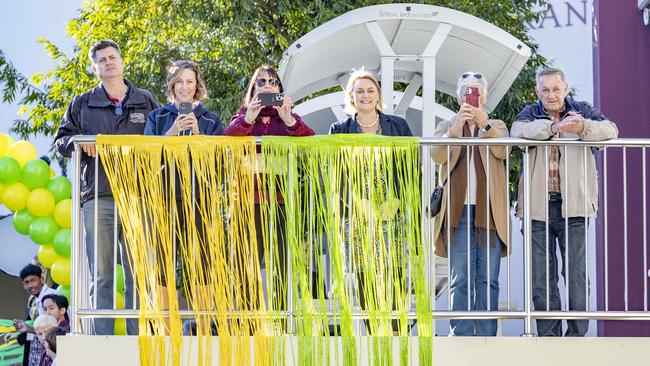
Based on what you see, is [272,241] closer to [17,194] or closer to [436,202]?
[436,202]

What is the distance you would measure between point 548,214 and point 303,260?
147 centimetres

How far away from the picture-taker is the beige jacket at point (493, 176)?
23.8ft

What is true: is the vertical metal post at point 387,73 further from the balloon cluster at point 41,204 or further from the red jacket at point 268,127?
the balloon cluster at point 41,204

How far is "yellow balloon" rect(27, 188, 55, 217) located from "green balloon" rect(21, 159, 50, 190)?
0.06 meters

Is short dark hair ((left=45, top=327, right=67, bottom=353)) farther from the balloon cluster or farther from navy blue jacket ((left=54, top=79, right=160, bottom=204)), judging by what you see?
navy blue jacket ((left=54, top=79, right=160, bottom=204))

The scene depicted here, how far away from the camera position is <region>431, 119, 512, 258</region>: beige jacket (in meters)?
7.27

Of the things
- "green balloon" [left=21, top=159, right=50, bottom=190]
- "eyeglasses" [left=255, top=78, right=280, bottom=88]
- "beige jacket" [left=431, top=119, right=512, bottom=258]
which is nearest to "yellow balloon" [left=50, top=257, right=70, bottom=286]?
"green balloon" [left=21, top=159, right=50, bottom=190]

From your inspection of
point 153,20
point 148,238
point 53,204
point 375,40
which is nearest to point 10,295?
point 153,20

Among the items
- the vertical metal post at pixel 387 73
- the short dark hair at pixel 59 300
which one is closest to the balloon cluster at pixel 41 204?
the short dark hair at pixel 59 300

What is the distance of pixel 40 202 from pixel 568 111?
18.6 feet

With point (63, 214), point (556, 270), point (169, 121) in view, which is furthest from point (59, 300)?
point (556, 270)

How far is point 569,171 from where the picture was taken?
735 centimetres

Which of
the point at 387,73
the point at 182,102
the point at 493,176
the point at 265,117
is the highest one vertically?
the point at 387,73

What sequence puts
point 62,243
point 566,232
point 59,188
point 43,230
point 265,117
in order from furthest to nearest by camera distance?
point 59,188, point 43,230, point 62,243, point 265,117, point 566,232
